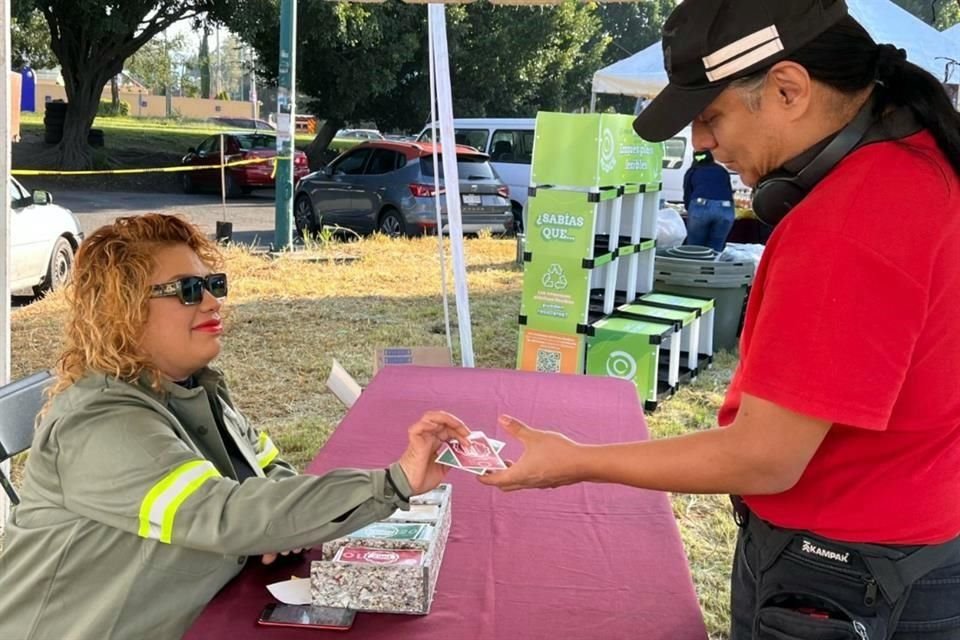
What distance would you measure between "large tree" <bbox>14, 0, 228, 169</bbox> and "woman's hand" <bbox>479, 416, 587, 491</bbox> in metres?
20.5

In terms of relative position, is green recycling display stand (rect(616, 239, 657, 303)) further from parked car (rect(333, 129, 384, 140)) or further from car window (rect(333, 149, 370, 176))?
parked car (rect(333, 129, 384, 140))

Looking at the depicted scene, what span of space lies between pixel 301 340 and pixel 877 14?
18.4 ft

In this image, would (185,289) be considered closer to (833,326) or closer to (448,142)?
(833,326)

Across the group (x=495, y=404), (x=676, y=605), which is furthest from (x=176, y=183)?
(x=676, y=605)

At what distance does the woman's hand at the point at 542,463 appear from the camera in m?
1.44

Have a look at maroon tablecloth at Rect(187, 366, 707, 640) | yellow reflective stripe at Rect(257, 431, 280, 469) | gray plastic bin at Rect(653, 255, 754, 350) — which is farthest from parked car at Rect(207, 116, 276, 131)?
yellow reflective stripe at Rect(257, 431, 280, 469)

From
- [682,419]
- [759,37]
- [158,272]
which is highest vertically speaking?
[759,37]

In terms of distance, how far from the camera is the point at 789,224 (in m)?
1.19

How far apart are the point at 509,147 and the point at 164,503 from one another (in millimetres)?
13439

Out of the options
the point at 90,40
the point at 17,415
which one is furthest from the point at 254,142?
the point at 17,415

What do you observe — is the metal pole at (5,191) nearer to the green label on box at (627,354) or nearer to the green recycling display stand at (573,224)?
the green recycling display stand at (573,224)

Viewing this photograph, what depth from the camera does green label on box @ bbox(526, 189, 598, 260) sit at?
5.20 metres

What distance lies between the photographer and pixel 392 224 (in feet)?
39.2

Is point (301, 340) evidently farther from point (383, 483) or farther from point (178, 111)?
point (178, 111)
